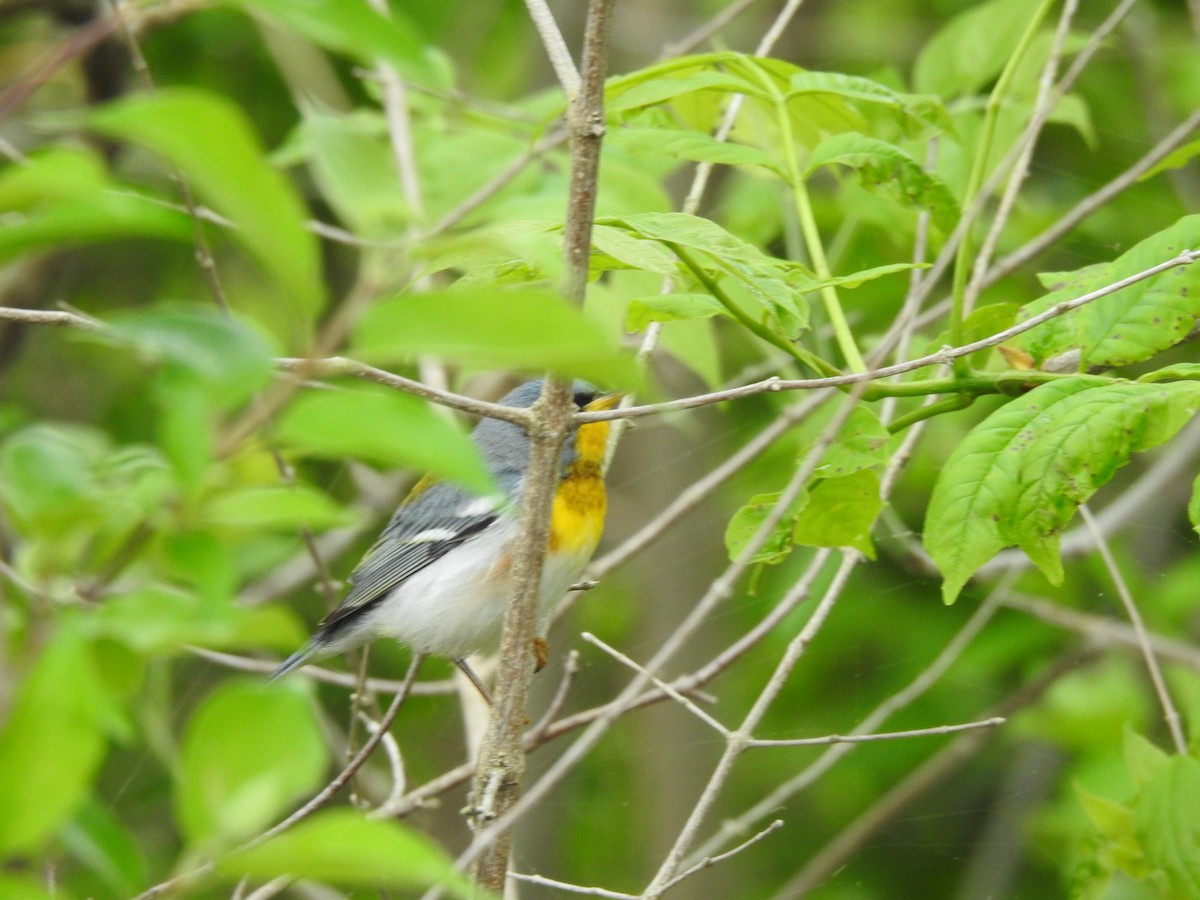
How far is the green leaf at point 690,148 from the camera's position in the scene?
5.59ft

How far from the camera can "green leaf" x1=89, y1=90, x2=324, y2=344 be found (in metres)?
0.64

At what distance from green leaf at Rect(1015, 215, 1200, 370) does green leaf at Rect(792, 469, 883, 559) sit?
1.02 ft

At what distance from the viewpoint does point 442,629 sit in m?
3.05

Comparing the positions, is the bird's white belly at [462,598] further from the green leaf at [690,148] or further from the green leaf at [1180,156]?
the green leaf at [1180,156]

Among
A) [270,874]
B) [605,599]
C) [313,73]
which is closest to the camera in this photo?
[270,874]

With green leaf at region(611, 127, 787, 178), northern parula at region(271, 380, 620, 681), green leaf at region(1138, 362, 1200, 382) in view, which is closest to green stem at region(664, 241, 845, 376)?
green leaf at region(611, 127, 787, 178)

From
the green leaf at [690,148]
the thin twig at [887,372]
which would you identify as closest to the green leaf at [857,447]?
the thin twig at [887,372]

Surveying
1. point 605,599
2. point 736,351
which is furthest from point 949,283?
point 605,599

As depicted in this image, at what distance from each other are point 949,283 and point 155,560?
12.0 feet

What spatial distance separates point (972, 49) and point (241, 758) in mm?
2182

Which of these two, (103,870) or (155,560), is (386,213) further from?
(103,870)

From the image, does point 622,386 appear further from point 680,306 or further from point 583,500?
point 583,500

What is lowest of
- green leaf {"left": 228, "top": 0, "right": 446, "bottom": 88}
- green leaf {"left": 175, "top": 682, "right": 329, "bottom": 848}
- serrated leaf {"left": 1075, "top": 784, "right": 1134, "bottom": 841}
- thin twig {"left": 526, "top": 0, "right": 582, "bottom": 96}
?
serrated leaf {"left": 1075, "top": 784, "right": 1134, "bottom": 841}

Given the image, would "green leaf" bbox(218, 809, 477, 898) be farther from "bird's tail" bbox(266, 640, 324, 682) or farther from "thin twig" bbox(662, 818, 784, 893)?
"bird's tail" bbox(266, 640, 324, 682)
